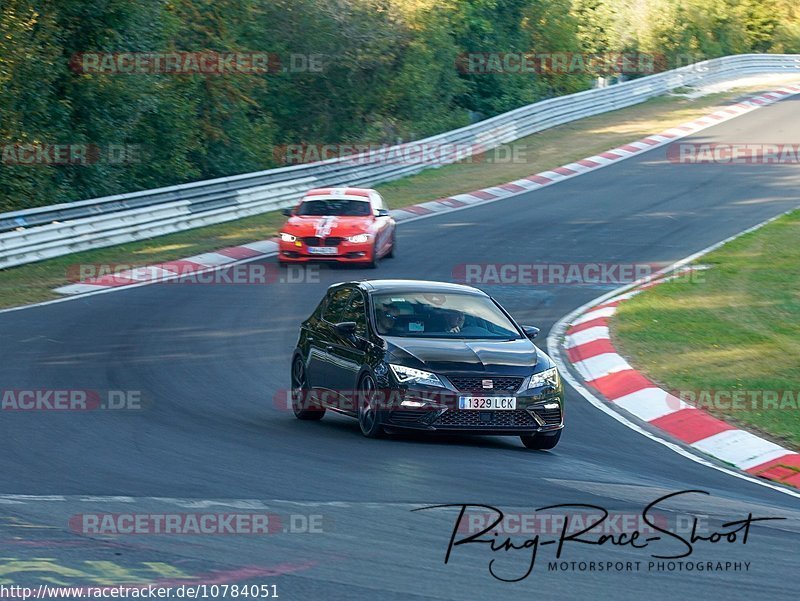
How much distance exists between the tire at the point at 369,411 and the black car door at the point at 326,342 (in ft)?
2.36

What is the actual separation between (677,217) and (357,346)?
58.3ft

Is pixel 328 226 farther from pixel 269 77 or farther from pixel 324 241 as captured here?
pixel 269 77

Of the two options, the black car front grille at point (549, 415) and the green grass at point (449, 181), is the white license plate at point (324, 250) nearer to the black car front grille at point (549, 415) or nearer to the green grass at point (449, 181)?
the green grass at point (449, 181)

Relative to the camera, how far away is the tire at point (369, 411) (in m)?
→ 10.8

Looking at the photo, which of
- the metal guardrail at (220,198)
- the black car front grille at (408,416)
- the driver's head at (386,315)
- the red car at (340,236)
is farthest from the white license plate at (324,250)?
the black car front grille at (408,416)

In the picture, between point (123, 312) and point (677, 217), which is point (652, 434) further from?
point (677, 217)

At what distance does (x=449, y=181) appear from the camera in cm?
3328

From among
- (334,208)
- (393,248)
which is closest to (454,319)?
(393,248)

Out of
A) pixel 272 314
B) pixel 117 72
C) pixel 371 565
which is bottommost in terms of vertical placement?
pixel 272 314

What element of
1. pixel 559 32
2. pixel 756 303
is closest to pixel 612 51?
pixel 559 32

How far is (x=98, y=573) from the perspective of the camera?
6.22 metres

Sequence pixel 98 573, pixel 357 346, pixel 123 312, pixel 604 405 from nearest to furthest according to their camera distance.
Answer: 1. pixel 98 573
2. pixel 357 346
3. pixel 604 405
4. pixel 123 312

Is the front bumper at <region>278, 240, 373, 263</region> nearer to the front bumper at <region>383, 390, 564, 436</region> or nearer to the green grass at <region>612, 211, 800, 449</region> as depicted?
the green grass at <region>612, 211, 800, 449</region>

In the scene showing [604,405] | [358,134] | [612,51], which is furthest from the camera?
[612,51]
